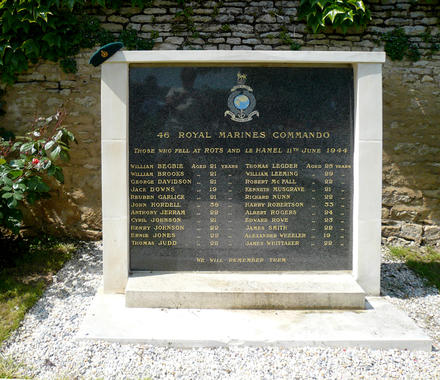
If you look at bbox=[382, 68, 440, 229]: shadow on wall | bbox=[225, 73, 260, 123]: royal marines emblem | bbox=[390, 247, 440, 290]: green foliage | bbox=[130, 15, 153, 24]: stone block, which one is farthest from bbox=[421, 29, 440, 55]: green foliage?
bbox=[130, 15, 153, 24]: stone block

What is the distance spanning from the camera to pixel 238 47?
192 inches

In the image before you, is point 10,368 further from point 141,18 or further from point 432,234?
point 432,234

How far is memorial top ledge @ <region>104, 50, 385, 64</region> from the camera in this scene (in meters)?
3.08

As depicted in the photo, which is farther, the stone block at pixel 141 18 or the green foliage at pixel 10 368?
the stone block at pixel 141 18

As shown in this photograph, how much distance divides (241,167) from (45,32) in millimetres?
3363

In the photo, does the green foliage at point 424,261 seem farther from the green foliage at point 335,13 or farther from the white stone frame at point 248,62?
the green foliage at point 335,13

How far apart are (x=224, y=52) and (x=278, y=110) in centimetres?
Result: 69

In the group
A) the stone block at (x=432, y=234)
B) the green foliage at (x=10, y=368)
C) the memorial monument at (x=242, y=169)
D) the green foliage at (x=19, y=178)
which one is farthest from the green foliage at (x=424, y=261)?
the green foliage at (x=19, y=178)

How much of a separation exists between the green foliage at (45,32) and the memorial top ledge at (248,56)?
207cm

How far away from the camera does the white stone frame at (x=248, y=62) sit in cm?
308

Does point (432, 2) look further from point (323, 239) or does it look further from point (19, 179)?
point (19, 179)

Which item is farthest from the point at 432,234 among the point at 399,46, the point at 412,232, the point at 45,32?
the point at 45,32

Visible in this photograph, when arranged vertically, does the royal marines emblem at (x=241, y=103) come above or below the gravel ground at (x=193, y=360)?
above

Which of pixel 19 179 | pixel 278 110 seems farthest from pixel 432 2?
pixel 19 179
